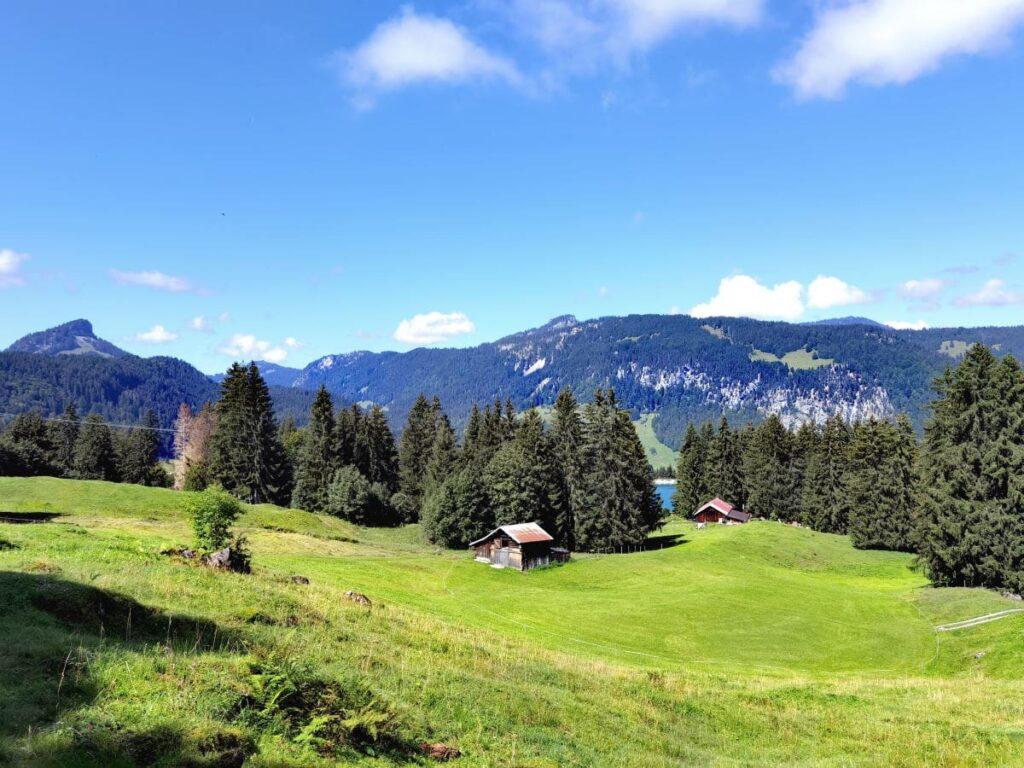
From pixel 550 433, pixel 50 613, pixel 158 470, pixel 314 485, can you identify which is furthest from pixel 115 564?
pixel 158 470

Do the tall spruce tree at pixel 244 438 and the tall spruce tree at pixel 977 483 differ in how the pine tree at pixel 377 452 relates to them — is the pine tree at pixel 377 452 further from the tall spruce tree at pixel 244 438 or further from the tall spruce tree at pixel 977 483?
the tall spruce tree at pixel 977 483

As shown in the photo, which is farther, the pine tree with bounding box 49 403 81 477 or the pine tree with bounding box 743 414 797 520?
the pine tree with bounding box 743 414 797 520

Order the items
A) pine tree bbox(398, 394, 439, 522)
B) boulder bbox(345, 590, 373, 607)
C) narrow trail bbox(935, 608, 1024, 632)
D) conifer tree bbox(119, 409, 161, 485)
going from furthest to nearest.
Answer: conifer tree bbox(119, 409, 161, 485) → pine tree bbox(398, 394, 439, 522) → narrow trail bbox(935, 608, 1024, 632) → boulder bbox(345, 590, 373, 607)

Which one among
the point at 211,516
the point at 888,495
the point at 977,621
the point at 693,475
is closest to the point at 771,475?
the point at 693,475

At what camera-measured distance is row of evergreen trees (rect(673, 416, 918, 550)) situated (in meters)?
85.8

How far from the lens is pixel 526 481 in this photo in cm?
8006

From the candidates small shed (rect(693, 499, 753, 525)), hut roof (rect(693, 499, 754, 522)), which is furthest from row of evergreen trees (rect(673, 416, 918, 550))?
hut roof (rect(693, 499, 754, 522))

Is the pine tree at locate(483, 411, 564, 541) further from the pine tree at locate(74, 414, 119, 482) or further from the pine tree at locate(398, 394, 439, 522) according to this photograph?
the pine tree at locate(74, 414, 119, 482)

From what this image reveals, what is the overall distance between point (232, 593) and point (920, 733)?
69.6ft

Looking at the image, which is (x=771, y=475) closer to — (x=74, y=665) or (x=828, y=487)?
(x=828, y=487)

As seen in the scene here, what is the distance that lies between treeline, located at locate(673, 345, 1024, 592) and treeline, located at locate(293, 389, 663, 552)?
31.8 metres

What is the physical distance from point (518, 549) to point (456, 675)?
5147 cm

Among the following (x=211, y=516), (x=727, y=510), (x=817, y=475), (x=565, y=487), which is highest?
(x=211, y=516)

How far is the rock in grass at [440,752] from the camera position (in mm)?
11914
